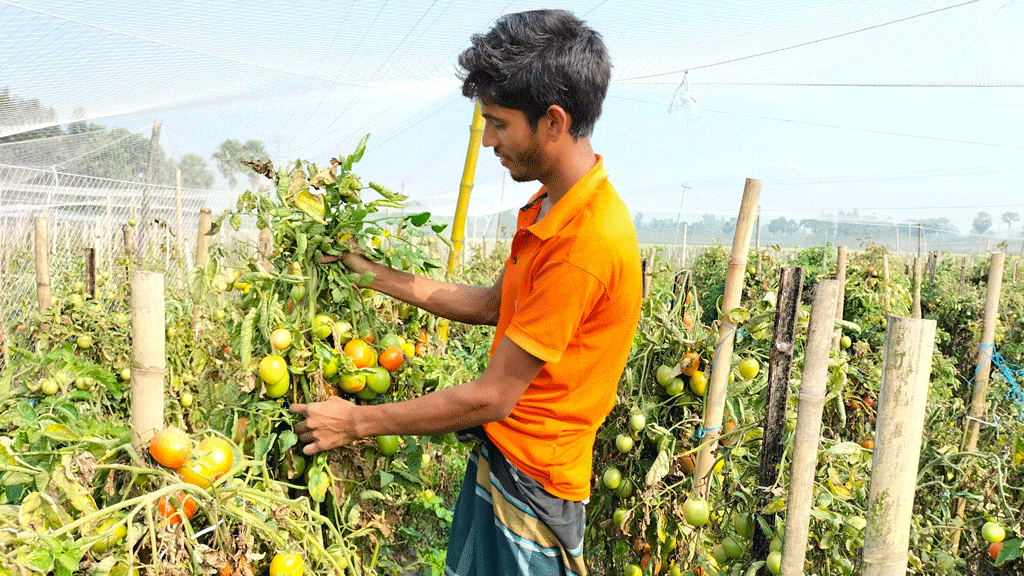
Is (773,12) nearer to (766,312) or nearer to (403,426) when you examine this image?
(766,312)

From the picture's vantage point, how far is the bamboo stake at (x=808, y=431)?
1442 mm

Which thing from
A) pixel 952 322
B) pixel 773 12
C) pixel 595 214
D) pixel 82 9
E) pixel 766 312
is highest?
pixel 773 12

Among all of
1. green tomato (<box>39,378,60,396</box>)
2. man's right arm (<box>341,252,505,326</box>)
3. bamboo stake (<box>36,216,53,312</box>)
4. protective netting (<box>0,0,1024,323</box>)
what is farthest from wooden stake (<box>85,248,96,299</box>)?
man's right arm (<box>341,252,505,326</box>)

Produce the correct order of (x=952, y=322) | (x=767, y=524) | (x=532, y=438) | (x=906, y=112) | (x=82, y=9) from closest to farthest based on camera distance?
(x=532, y=438), (x=767, y=524), (x=82, y=9), (x=952, y=322), (x=906, y=112)

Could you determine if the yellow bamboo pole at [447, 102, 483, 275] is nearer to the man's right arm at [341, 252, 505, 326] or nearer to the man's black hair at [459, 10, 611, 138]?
the man's right arm at [341, 252, 505, 326]

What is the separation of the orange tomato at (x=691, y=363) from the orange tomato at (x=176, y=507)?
1417mm

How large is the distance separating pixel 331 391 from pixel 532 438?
462 mm

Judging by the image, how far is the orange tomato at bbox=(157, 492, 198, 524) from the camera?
1020 mm

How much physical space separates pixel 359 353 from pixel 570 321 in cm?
52

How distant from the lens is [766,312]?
1.84 metres

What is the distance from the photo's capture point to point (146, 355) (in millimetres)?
1080

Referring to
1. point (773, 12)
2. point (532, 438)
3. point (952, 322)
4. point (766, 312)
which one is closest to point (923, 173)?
point (952, 322)

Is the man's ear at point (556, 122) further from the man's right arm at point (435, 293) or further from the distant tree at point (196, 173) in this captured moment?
the distant tree at point (196, 173)

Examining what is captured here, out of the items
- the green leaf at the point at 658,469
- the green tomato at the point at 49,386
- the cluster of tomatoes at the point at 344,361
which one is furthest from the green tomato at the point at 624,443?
the green tomato at the point at 49,386
